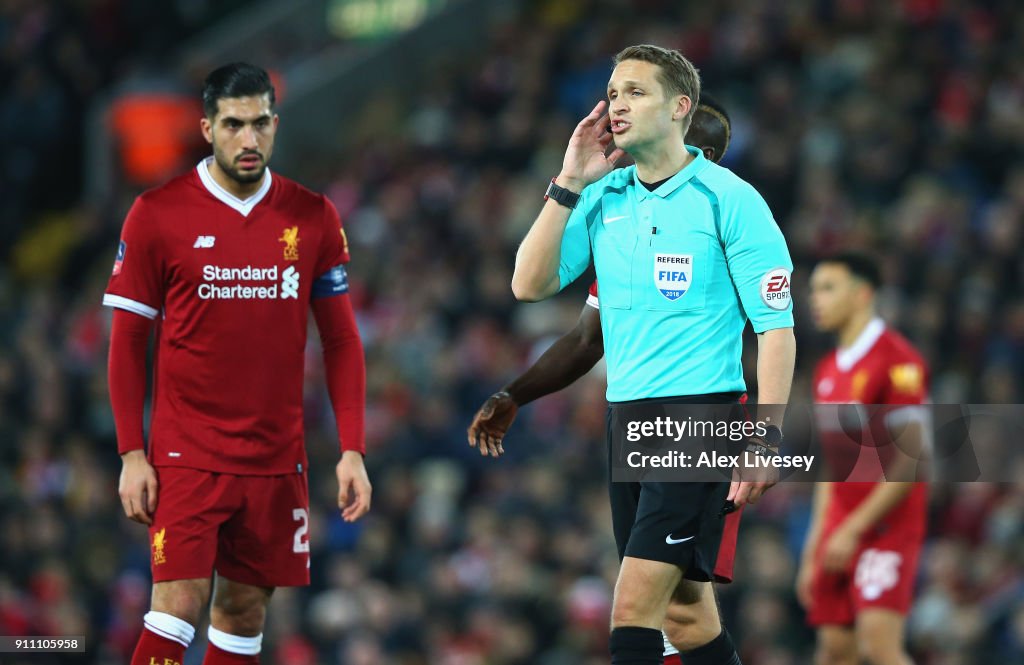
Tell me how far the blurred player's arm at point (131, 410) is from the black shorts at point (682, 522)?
5.78 ft

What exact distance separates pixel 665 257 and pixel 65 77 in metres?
15.9

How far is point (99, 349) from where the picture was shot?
1605cm

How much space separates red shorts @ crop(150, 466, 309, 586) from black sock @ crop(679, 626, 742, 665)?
4.97ft

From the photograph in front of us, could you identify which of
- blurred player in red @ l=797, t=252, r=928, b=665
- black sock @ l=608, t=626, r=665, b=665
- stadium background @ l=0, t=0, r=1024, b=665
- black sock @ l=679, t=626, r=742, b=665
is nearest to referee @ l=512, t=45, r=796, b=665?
black sock @ l=608, t=626, r=665, b=665

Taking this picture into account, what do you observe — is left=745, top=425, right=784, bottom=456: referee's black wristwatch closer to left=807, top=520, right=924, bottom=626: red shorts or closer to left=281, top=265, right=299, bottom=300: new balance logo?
left=281, top=265, right=299, bottom=300: new balance logo

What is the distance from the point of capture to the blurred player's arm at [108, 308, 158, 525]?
19.7 feet

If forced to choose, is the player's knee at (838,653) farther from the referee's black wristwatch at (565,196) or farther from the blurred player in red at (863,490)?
the referee's black wristwatch at (565,196)

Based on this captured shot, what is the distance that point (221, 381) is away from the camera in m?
6.11

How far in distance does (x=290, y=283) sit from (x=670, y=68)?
1700 mm

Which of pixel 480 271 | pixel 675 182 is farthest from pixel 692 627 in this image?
pixel 480 271

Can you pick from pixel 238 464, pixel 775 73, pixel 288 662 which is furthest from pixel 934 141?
pixel 238 464

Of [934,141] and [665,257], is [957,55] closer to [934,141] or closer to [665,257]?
[934,141]

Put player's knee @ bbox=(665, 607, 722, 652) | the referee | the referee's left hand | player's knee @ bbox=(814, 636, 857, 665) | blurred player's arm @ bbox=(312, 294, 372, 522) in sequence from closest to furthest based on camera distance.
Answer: the referee's left hand, the referee, player's knee @ bbox=(665, 607, 722, 652), blurred player's arm @ bbox=(312, 294, 372, 522), player's knee @ bbox=(814, 636, 857, 665)

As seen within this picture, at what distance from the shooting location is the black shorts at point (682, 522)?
552cm
